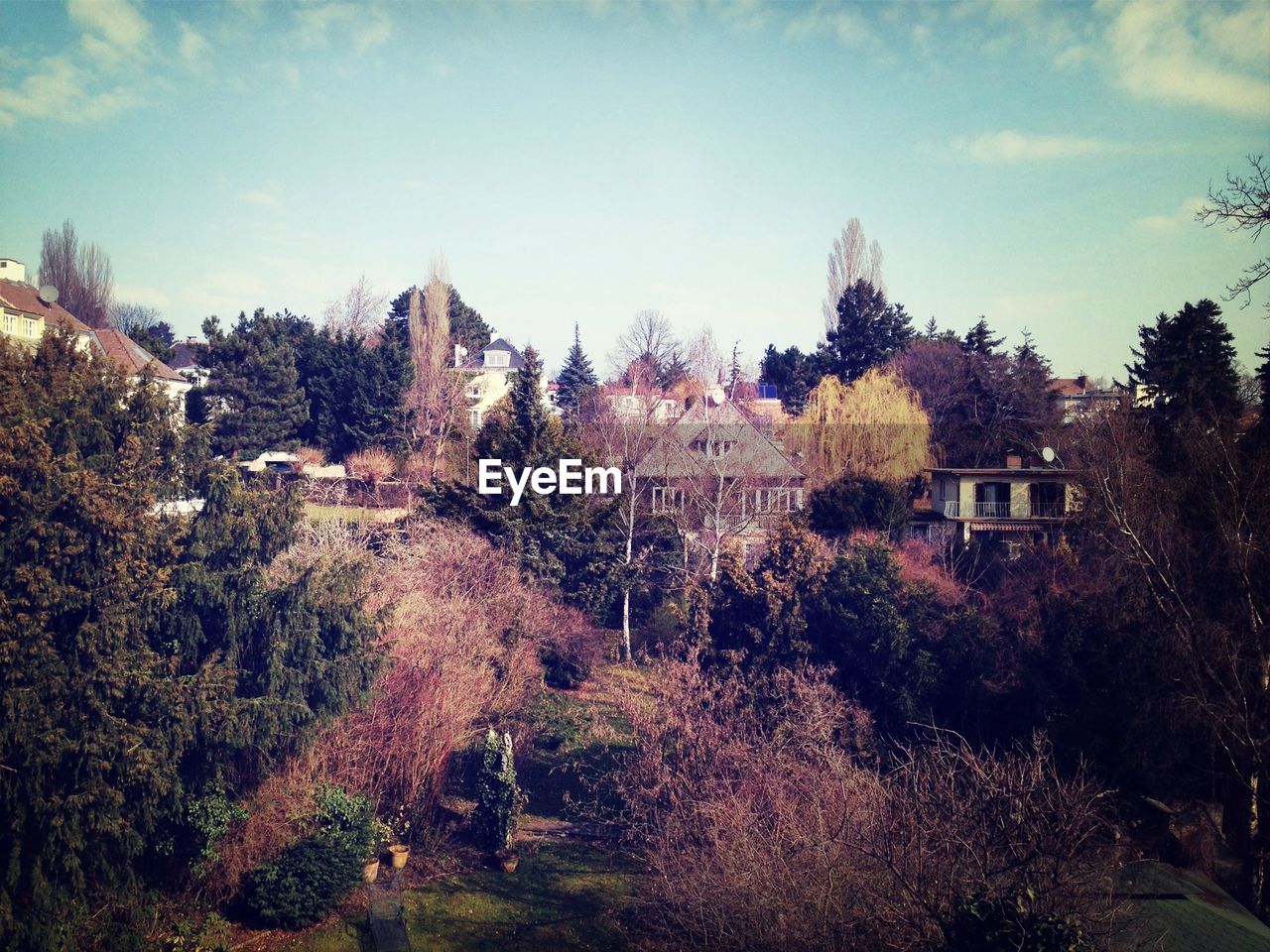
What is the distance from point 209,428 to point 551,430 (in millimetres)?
10641

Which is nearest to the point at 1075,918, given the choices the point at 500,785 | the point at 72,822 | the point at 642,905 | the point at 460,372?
the point at 642,905

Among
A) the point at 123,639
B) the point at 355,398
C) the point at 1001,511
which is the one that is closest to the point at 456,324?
the point at 355,398

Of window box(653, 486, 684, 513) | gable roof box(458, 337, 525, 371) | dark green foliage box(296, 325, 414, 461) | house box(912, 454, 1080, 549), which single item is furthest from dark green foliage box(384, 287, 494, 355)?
house box(912, 454, 1080, 549)

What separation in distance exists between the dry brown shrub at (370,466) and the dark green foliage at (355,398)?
100cm

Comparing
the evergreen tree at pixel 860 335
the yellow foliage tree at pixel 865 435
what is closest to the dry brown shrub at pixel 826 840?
the yellow foliage tree at pixel 865 435

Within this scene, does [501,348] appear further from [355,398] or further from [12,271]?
[12,271]

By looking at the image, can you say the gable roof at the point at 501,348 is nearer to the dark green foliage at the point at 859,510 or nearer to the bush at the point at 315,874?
the dark green foliage at the point at 859,510

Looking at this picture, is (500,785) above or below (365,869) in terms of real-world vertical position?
above

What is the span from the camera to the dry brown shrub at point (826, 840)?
9672 millimetres

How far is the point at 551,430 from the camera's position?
26141 millimetres

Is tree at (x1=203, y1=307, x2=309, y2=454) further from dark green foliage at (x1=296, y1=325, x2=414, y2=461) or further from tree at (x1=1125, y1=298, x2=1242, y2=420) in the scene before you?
tree at (x1=1125, y1=298, x2=1242, y2=420)

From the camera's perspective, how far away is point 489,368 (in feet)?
→ 185

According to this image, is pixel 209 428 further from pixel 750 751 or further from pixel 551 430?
pixel 750 751

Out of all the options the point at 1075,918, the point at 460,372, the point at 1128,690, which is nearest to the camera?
the point at 1075,918
